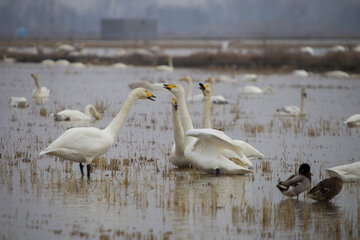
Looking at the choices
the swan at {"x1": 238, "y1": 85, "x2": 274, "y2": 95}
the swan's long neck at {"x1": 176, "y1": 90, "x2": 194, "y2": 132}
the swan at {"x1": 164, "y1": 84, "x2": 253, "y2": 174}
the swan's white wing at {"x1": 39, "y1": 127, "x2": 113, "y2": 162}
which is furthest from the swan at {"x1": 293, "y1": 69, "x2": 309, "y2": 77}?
the swan's white wing at {"x1": 39, "y1": 127, "x2": 113, "y2": 162}

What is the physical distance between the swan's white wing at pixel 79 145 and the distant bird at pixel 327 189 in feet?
8.61

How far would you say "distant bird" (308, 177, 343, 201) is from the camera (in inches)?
286

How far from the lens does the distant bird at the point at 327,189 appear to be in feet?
23.8

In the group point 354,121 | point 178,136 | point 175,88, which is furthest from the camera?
point 354,121

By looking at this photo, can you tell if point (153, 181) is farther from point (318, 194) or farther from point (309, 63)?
point (309, 63)

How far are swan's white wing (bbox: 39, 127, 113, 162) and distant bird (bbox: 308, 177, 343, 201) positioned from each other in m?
2.63

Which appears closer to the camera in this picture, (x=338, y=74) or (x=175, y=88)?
(x=175, y=88)

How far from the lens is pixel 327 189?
7.25m

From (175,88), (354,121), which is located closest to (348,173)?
(175,88)

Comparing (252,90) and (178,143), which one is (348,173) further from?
(252,90)

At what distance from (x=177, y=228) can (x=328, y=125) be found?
8.69 meters

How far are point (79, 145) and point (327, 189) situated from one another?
298cm

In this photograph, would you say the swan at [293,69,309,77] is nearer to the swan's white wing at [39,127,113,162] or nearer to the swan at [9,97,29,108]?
the swan at [9,97,29,108]

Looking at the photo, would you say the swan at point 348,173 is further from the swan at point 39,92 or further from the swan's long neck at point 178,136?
the swan at point 39,92
